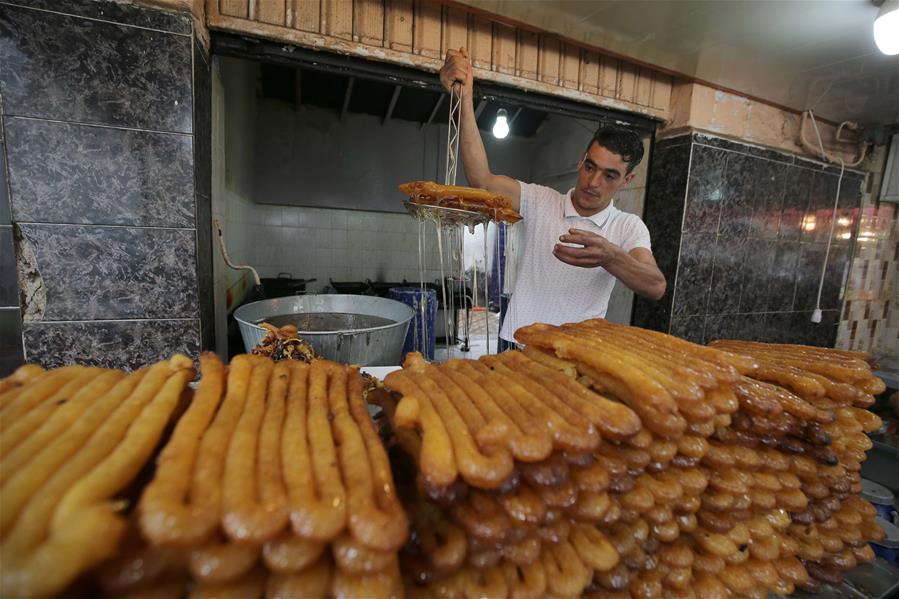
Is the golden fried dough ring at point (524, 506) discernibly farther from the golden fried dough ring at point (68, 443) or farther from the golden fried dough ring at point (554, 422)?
the golden fried dough ring at point (68, 443)

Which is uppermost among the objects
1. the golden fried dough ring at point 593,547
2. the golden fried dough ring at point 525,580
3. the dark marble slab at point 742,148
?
the dark marble slab at point 742,148

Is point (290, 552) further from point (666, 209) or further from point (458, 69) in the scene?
point (666, 209)

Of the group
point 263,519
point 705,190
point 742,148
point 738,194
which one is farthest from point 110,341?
point 742,148

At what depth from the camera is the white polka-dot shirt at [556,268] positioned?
3.03 metres

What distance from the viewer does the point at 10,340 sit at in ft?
7.11

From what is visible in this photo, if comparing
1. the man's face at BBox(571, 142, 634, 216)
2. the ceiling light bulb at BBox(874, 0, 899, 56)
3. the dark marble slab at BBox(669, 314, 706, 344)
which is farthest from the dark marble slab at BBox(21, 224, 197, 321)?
the ceiling light bulb at BBox(874, 0, 899, 56)

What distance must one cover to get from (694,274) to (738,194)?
108cm

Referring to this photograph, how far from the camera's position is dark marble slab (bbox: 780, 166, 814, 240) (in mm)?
4668

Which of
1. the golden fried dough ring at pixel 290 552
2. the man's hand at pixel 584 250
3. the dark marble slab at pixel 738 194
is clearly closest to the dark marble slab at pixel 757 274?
the dark marble slab at pixel 738 194

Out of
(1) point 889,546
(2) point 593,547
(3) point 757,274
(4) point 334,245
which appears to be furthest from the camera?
(4) point 334,245

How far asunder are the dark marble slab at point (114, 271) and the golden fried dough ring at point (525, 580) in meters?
2.39

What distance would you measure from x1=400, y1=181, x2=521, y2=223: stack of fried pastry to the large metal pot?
2.82 feet

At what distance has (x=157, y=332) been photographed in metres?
2.36

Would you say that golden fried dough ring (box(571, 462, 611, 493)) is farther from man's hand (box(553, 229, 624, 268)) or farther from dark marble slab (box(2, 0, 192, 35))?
dark marble slab (box(2, 0, 192, 35))
